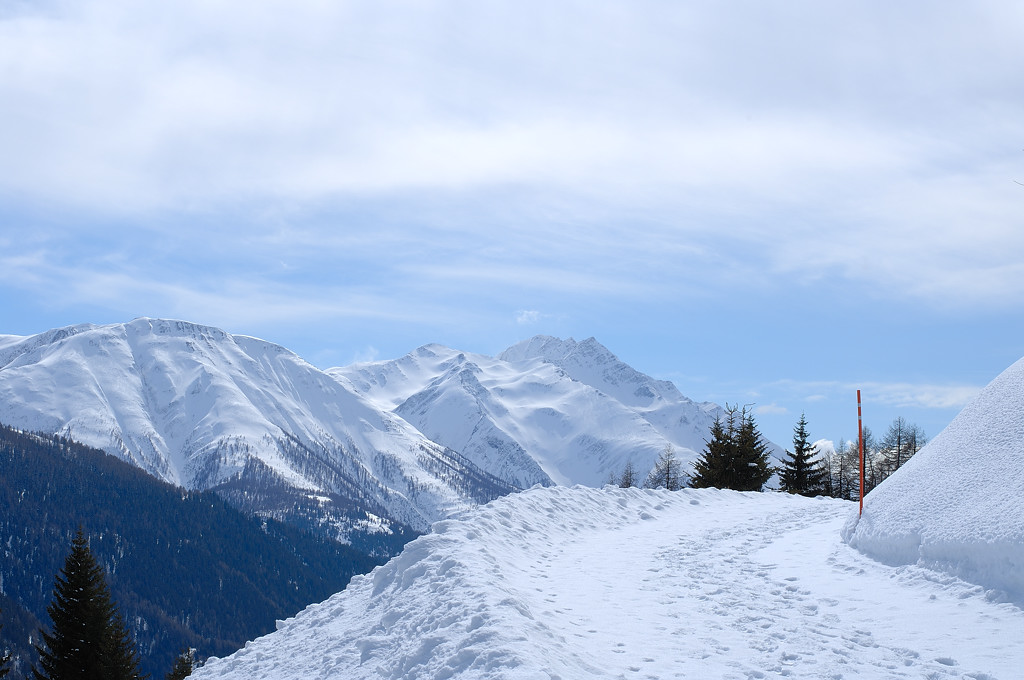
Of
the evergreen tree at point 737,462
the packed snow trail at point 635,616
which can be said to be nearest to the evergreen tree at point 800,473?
the evergreen tree at point 737,462

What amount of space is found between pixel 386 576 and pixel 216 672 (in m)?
3.19

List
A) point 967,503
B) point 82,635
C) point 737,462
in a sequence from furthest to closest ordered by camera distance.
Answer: point 737,462 → point 82,635 → point 967,503

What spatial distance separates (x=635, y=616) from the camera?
11.3 metres

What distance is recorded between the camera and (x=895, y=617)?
1103 centimetres

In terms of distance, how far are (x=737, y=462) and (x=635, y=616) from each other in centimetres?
3410

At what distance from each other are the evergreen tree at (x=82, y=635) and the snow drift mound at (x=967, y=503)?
93.0 ft

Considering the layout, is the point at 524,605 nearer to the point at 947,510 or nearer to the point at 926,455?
the point at 947,510

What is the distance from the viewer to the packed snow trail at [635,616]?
9133 millimetres

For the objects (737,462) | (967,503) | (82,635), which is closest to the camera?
(967,503)

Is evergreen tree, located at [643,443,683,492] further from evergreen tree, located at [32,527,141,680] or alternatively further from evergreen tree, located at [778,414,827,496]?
evergreen tree, located at [32,527,141,680]

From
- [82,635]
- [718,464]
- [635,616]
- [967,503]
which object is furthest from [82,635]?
[718,464]

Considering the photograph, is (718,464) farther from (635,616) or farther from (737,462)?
(635,616)

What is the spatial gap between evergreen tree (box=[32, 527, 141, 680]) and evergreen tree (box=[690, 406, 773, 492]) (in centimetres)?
2916

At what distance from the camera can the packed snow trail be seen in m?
9.13
